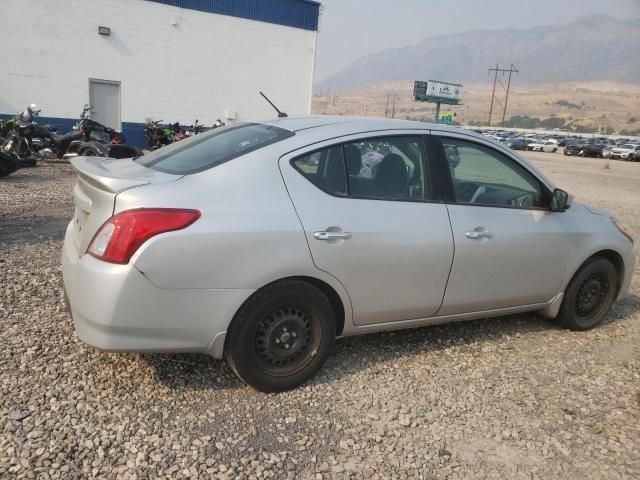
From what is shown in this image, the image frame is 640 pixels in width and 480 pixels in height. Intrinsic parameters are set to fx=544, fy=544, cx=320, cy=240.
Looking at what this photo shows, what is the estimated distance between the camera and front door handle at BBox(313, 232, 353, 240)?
3.13 meters

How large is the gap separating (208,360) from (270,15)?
68.3 feet

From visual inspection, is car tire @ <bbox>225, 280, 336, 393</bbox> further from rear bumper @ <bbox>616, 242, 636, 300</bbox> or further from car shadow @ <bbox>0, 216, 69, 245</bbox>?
car shadow @ <bbox>0, 216, 69, 245</bbox>

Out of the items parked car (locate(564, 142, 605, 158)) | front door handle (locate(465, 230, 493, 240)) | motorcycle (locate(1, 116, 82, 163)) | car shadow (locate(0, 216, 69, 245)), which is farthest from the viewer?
parked car (locate(564, 142, 605, 158))

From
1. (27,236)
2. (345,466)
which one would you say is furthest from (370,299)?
(27,236)

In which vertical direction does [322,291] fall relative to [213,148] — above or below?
below

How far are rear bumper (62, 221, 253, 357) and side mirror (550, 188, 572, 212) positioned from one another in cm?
254

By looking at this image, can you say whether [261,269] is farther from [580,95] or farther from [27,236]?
[580,95]

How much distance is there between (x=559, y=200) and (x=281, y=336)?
2451 millimetres

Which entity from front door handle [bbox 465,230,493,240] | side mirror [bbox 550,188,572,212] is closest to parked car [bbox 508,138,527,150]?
side mirror [bbox 550,188,572,212]

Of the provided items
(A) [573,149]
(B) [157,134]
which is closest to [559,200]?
(B) [157,134]

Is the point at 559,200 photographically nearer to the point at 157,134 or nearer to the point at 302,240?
the point at 302,240

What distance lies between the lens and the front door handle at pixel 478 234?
3.73 m

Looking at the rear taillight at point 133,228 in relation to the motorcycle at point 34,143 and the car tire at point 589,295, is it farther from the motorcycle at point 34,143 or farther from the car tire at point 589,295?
the motorcycle at point 34,143

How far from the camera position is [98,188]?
3.00 m
